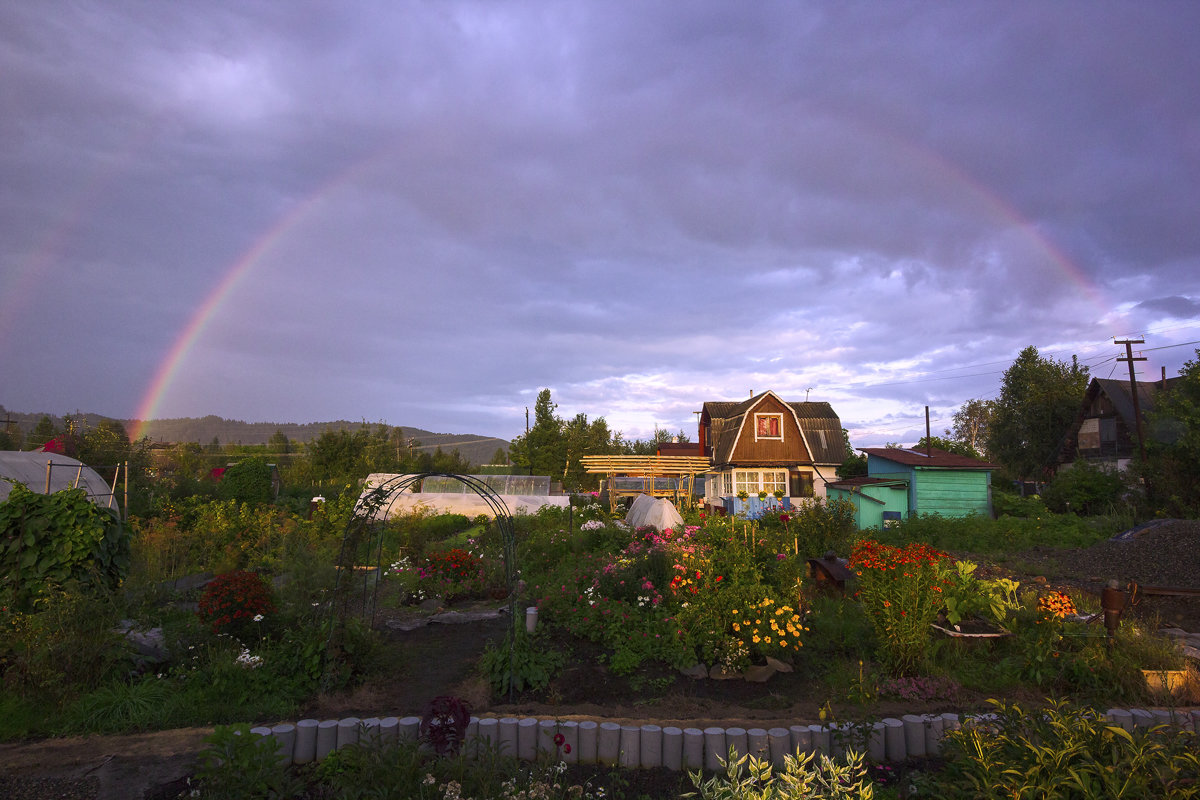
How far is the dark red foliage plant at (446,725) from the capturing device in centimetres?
355

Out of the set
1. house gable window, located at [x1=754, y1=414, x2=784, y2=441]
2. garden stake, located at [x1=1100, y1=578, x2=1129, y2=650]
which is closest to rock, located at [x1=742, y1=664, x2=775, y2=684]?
garden stake, located at [x1=1100, y1=578, x2=1129, y2=650]

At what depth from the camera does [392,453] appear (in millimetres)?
43000

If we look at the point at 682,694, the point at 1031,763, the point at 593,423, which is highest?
the point at 593,423

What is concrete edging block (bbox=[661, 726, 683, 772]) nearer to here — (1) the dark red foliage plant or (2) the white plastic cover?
(1) the dark red foliage plant

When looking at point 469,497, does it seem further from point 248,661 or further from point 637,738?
point 637,738

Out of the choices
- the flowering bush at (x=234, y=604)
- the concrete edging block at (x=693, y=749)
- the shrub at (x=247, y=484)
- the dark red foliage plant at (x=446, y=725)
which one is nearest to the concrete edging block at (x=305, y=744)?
the dark red foliage plant at (x=446, y=725)

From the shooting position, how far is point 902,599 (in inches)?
216

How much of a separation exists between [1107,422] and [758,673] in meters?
29.2

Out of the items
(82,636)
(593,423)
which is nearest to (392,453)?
(593,423)

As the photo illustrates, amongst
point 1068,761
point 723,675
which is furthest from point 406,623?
point 1068,761

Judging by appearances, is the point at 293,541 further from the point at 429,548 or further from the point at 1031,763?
the point at 1031,763

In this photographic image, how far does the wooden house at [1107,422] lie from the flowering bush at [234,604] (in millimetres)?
29004

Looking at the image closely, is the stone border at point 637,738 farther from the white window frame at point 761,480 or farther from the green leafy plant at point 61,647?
Answer: the white window frame at point 761,480

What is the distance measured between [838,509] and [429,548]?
851 centimetres
